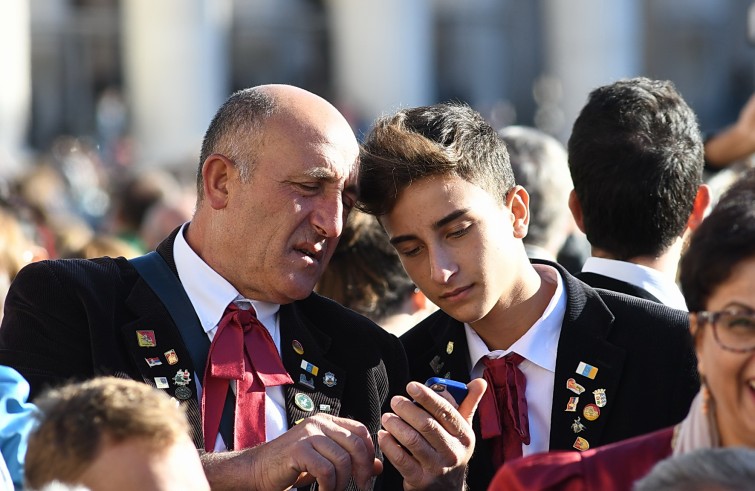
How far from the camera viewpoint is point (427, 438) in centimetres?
337

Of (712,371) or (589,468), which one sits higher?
(712,371)

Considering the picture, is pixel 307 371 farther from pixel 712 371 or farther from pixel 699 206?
pixel 699 206

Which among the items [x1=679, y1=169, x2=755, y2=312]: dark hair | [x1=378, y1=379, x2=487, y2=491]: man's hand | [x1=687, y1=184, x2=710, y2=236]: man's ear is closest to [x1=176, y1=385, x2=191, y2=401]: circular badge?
[x1=378, y1=379, x2=487, y2=491]: man's hand

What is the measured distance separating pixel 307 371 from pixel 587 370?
788mm

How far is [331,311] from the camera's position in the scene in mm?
4152

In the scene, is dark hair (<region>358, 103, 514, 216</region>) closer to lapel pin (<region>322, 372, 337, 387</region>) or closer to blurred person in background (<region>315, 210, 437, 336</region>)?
lapel pin (<region>322, 372, 337, 387</region>)

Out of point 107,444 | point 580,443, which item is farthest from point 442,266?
point 107,444

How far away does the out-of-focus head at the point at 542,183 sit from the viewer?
5.56 metres

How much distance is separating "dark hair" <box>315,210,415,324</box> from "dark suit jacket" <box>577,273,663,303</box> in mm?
857

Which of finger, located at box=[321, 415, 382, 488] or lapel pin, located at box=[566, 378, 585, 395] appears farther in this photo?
lapel pin, located at box=[566, 378, 585, 395]

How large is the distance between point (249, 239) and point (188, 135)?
86.9 feet

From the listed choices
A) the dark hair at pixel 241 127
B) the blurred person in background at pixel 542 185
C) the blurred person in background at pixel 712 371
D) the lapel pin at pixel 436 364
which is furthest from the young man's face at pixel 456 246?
the blurred person in background at pixel 542 185

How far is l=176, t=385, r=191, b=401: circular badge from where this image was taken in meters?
3.65

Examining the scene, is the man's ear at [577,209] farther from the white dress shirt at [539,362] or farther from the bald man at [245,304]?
the bald man at [245,304]
